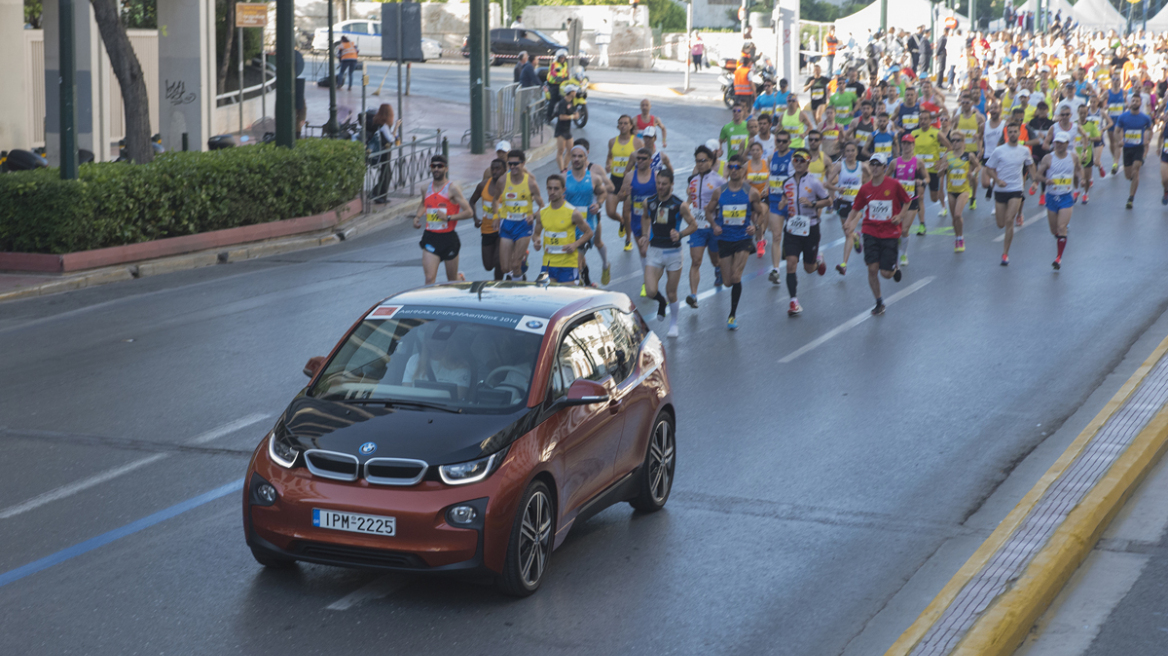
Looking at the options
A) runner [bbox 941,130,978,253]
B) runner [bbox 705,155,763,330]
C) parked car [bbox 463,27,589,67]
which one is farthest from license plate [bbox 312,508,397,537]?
parked car [bbox 463,27,589,67]

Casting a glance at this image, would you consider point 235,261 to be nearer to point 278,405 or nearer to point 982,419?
point 278,405

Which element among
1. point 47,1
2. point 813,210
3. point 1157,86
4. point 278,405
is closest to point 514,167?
point 813,210

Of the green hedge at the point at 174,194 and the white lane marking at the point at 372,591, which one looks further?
the green hedge at the point at 174,194

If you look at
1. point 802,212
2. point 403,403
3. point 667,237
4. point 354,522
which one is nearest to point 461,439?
point 403,403

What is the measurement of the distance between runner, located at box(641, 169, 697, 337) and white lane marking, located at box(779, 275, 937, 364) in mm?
1379

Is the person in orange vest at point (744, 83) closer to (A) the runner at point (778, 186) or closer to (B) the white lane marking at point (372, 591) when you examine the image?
(A) the runner at point (778, 186)

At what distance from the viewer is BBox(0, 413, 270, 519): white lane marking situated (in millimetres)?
8211

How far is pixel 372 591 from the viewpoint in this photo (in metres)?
6.90

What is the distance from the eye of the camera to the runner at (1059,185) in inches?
723

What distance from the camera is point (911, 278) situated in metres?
17.7

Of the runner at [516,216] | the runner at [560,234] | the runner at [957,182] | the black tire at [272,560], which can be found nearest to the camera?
the black tire at [272,560]

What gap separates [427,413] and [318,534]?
0.81 meters

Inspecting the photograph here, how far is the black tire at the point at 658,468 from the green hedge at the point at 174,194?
11165mm

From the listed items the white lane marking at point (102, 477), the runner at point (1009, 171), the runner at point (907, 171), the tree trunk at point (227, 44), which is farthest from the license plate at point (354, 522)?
the tree trunk at point (227, 44)
